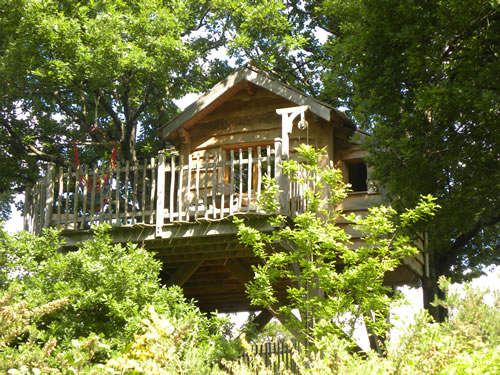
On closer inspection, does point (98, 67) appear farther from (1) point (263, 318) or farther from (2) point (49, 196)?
(1) point (263, 318)

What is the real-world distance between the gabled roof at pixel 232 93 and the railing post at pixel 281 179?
7.39ft

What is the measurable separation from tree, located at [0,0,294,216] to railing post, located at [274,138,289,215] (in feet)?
21.4

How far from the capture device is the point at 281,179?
10938 millimetres

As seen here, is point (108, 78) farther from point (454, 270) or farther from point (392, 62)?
point (454, 270)

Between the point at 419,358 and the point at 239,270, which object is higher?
the point at 239,270

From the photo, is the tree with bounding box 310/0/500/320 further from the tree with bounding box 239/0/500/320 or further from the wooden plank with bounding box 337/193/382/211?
the wooden plank with bounding box 337/193/382/211

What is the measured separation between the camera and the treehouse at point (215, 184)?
11.4m

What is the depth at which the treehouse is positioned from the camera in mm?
11445

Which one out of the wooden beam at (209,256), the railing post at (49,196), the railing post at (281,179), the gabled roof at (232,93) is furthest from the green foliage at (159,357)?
the gabled roof at (232,93)

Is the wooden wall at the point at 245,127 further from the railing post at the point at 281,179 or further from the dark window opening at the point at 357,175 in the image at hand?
the dark window opening at the point at 357,175

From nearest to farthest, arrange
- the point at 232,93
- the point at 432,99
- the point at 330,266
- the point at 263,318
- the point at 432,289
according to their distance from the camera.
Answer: the point at 330,266, the point at 432,99, the point at 232,93, the point at 432,289, the point at 263,318

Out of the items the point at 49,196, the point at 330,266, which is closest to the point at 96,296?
the point at 330,266

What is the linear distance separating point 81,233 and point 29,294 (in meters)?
2.80

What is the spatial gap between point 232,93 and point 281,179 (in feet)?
13.5
